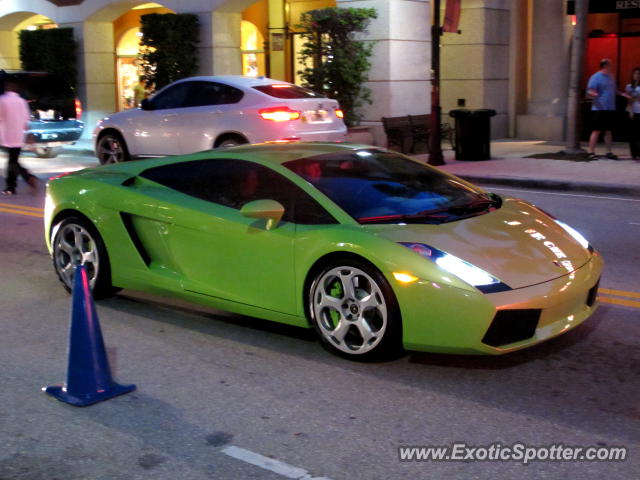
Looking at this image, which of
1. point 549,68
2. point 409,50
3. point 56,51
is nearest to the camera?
point 409,50

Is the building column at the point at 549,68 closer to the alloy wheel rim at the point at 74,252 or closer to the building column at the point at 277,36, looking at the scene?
the building column at the point at 277,36

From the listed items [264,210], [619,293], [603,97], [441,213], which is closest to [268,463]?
[264,210]

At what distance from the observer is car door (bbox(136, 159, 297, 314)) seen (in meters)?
6.00

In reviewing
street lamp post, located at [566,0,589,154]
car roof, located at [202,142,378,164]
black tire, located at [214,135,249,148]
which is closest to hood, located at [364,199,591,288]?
car roof, located at [202,142,378,164]

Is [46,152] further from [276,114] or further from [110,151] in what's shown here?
[276,114]

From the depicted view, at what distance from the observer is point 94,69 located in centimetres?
2423

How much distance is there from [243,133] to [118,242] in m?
7.85

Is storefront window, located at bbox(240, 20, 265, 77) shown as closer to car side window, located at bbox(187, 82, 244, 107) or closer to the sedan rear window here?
car side window, located at bbox(187, 82, 244, 107)

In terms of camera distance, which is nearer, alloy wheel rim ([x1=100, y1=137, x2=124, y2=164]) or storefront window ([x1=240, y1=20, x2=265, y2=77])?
alloy wheel rim ([x1=100, y1=137, x2=124, y2=164])

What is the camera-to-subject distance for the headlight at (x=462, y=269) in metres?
5.23

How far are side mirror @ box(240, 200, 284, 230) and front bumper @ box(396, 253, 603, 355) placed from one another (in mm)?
1038

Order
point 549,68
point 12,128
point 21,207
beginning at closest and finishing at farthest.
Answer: point 21,207, point 12,128, point 549,68

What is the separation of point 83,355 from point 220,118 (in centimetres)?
1010

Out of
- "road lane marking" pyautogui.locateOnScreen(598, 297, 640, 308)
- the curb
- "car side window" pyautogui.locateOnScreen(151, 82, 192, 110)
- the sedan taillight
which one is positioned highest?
"car side window" pyautogui.locateOnScreen(151, 82, 192, 110)
